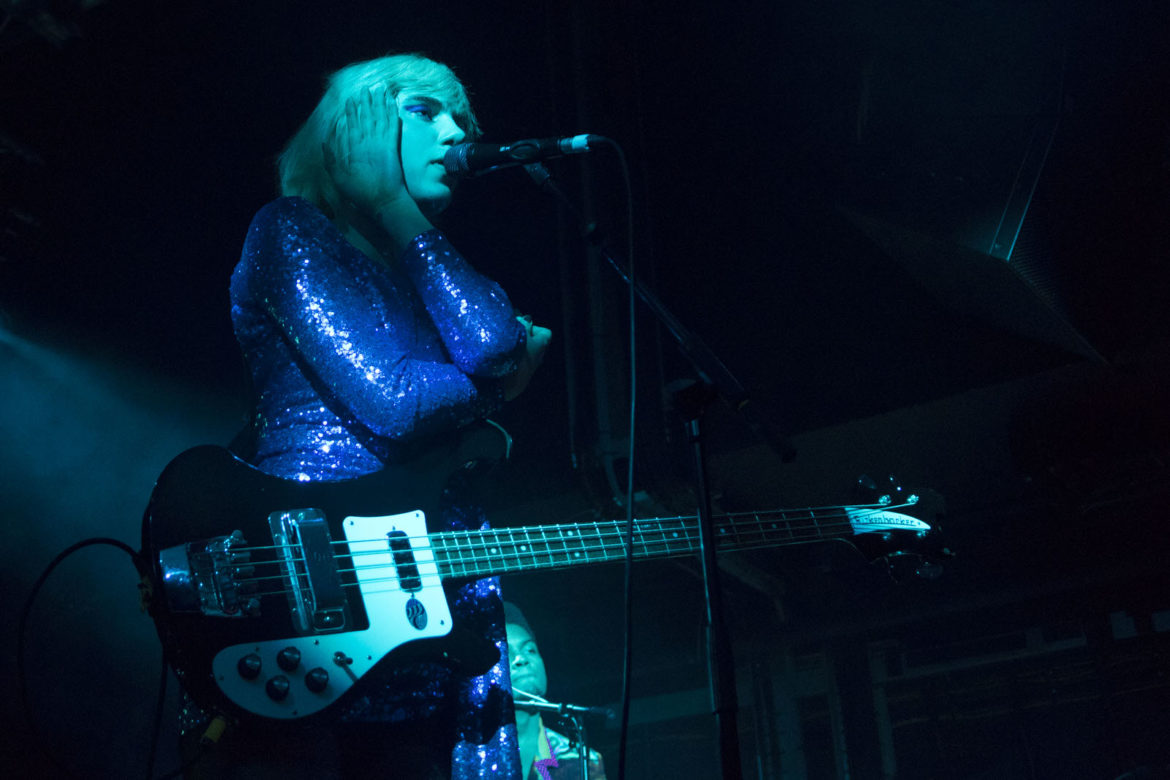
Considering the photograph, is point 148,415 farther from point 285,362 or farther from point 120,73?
point 285,362

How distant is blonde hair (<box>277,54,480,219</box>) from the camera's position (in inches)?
77.8

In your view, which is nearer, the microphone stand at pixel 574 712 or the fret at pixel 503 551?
the fret at pixel 503 551

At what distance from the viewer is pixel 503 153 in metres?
1.91

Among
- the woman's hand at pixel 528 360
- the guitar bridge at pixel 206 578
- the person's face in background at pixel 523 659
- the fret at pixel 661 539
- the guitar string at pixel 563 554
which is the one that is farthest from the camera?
the person's face in background at pixel 523 659

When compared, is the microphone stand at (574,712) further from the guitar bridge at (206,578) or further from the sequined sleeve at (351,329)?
the guitar bridge at (206,578)

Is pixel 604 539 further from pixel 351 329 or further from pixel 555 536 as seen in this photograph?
pixel 351 329

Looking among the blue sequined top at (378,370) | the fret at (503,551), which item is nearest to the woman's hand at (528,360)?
the blue sequined top at (378,370)

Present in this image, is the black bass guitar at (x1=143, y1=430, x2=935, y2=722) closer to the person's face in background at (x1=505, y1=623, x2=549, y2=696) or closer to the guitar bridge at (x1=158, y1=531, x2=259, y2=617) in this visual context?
the guitar bridge at (x1=158, y1=531, x2=259, y2=617)

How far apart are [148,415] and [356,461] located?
13.1 feet

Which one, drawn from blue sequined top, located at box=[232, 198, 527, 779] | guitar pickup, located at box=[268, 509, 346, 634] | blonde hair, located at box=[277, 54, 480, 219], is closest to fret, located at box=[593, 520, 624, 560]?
blue sequined top, located at box=[232, 198, 527, 779]

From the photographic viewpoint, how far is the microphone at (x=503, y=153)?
6.26 ft

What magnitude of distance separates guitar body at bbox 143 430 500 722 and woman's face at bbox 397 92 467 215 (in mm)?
628

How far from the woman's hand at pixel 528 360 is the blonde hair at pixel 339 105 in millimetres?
508

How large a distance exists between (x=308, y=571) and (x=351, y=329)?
42 centimetres
